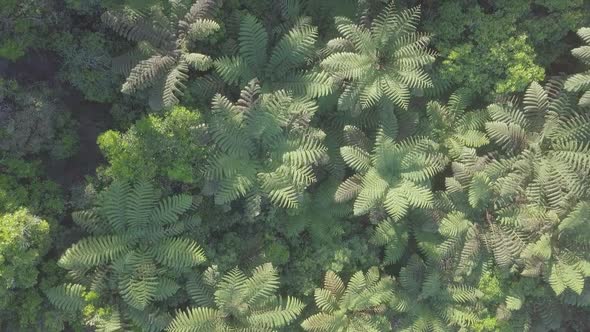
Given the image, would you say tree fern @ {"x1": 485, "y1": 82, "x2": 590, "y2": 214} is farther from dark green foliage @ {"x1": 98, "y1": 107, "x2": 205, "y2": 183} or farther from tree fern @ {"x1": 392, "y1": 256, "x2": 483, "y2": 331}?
dark green foliage @ {"x1": 98, "y1": 107, "x2": 205, "y2": 183}

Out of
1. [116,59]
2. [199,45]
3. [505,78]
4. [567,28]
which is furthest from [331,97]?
[567,28]

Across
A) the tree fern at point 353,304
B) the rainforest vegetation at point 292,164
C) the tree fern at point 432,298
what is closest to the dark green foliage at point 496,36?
the rainforest vegetation at point 292,164

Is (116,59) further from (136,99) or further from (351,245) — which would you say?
(351,245)

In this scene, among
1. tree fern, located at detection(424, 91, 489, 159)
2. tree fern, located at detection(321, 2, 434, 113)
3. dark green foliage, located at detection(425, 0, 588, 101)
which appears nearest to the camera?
tree fern, located at detection(321, 2, 434, 113)

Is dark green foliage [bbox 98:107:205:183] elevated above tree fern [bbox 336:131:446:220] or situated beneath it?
elevated above

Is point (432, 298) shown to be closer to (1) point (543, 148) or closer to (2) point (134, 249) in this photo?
(1) point (543, 148)

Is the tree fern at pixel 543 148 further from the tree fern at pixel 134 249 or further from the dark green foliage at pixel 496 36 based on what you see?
the tree fern at pixel 134 249

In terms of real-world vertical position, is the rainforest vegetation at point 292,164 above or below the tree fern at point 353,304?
above

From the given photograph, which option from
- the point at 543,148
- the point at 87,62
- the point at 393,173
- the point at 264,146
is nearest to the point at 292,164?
the point at 264,146

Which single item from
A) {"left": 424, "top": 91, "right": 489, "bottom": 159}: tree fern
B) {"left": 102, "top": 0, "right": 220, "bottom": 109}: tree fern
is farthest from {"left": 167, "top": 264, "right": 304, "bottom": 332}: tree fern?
{"left": 424, "top": 91, "right": 489, "bottom": 159}: tree fern

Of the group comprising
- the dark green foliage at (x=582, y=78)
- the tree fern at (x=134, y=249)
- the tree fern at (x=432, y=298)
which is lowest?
the tree fern at (x=432, y=298)
